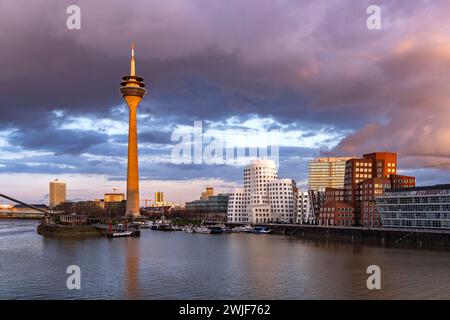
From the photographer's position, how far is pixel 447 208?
3974 inches

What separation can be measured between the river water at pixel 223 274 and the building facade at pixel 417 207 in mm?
25721

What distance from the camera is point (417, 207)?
110 m

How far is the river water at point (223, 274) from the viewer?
4312 cm

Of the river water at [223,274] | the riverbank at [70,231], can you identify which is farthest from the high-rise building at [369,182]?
the riverbank at [70,231]

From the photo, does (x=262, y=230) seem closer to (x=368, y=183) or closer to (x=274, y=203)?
(x=368, y=183)

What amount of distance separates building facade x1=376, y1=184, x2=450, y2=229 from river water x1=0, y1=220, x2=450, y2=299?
25721 millimetres

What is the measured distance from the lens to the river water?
1698 inches

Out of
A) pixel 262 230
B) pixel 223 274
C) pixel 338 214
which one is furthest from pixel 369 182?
pixel 223 274

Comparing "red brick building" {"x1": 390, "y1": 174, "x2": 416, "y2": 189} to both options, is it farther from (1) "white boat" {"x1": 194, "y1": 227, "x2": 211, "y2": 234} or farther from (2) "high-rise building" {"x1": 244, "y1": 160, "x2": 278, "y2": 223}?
(2) "high-rise building" {"x1": 244, "y1": 160, "x2": 278, "y2": 223}

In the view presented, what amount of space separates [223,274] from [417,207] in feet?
228

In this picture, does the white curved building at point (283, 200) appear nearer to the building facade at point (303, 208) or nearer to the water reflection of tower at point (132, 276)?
the building facade at point (303, 208)
